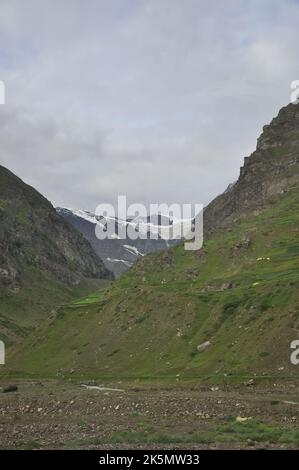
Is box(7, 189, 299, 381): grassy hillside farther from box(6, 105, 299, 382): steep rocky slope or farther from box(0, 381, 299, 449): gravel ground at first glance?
box(0, 381, 299, 449): gravel ground

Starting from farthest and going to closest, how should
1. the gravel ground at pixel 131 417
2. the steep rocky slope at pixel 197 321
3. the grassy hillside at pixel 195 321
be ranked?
the grassy hillside at pixel 195 321 → the steep rocky slope at pixel 197 321 → the gravel ground at pixel 131 417

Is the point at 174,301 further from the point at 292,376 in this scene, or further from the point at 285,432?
the point at 285,432

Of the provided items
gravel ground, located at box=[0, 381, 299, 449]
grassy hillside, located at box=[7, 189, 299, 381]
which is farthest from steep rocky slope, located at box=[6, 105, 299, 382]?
gravel ground, located at box=[0, 381, 299, 449]

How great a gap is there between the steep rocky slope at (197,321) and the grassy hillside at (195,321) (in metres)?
0.24

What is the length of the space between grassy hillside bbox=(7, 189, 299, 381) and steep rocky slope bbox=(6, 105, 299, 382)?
24cm

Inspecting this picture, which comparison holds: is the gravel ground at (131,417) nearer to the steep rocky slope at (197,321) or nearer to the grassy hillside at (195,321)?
the steep rocky slope at (197,321)

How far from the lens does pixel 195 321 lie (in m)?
113

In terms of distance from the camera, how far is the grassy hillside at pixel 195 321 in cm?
9075

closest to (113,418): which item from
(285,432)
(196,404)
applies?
(196,404)

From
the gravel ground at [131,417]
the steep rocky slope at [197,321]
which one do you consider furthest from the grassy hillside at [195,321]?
the gravel ground at [131,417]

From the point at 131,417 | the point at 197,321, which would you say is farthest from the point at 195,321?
the point at 131,417

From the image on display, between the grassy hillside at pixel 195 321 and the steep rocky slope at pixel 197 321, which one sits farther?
the grassy hillside at pixel 195 321
